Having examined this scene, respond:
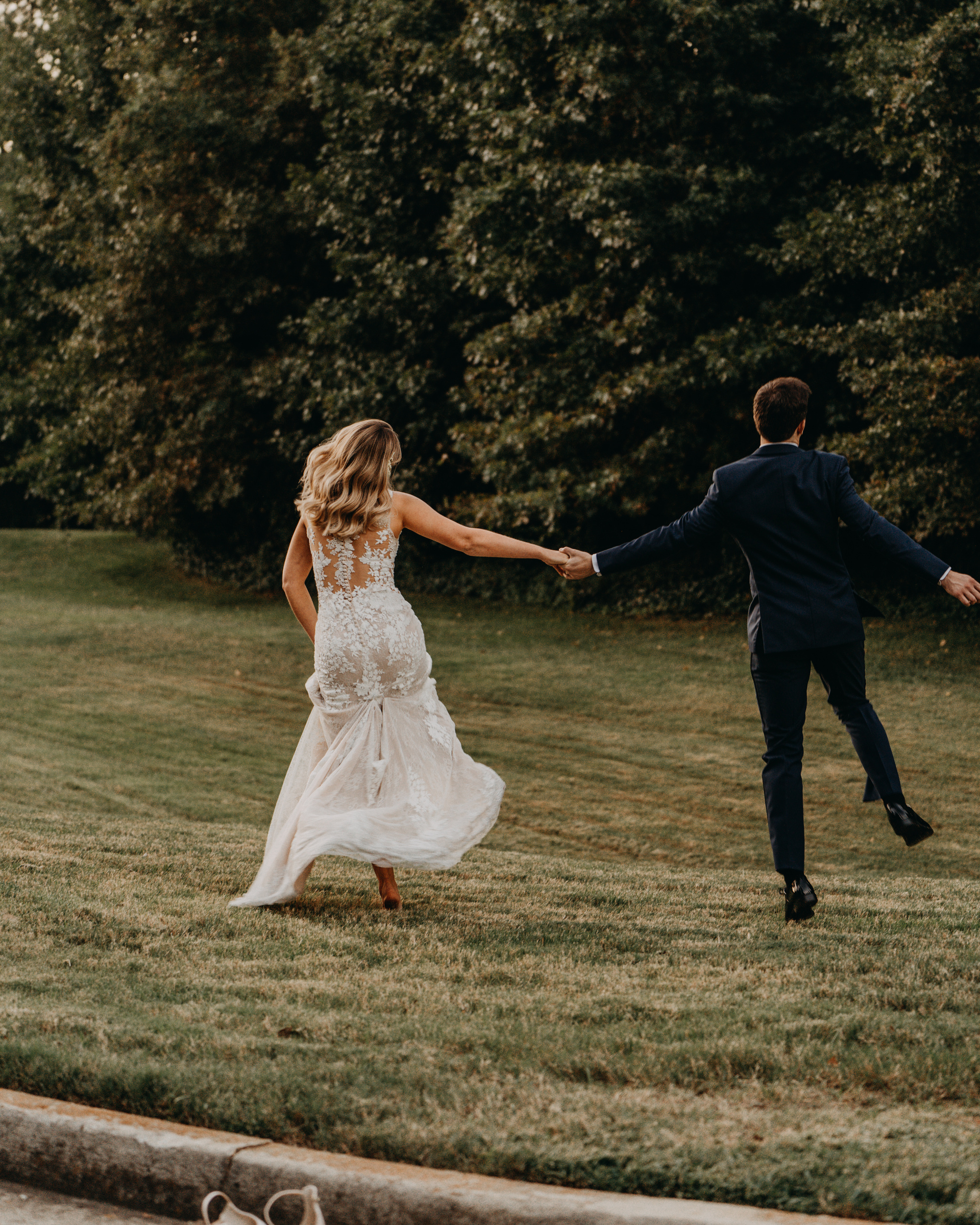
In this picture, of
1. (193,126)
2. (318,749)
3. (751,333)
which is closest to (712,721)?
(751,333)

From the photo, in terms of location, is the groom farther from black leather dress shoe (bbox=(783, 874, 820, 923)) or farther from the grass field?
the grass field

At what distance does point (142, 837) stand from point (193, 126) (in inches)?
812

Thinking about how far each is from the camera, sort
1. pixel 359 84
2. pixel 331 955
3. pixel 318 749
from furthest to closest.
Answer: pixel 359 84, pixel 318 749, pixel 331 955

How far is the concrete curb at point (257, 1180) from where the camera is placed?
276 cm

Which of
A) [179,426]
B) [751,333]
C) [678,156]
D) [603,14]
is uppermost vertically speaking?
[603,14]

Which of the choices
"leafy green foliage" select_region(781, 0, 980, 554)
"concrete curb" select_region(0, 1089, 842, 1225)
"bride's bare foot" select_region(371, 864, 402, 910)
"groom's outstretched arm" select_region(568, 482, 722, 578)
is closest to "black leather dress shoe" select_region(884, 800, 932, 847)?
"groom's outstretched arm" select_region(568, 482, 722, 578)

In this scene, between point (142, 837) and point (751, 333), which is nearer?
point (142, 837)

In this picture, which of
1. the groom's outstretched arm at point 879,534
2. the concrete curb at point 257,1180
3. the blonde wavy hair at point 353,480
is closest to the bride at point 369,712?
the blonde wavy hair at point 353,480

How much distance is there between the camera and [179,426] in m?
26.3

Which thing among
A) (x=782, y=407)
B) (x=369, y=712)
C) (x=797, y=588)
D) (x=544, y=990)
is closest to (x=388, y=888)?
(x=369, y=712)

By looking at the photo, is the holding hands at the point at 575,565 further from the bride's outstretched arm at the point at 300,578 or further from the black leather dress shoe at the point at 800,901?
the black leather dress shoe at the point at 800,901

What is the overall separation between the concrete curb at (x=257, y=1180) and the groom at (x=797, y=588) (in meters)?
2.60

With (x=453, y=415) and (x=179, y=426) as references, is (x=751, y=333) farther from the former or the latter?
(x=179, y=426)

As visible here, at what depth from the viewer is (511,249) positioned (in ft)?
68.1
